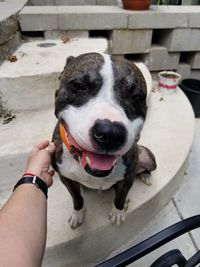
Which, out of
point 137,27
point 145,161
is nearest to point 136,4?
point 137,27

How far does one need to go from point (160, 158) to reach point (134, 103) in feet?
3.51

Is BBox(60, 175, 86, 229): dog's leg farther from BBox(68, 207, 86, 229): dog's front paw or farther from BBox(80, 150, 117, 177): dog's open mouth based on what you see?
BBox(80, 150, 117, 177): dog's open mouth

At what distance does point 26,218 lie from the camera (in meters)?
0.91

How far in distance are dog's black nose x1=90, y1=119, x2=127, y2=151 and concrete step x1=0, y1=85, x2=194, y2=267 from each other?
820 mm

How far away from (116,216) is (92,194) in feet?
0.76

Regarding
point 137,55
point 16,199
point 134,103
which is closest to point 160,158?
point 134,103

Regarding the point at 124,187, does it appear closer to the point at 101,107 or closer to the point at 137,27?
the point at 101,107

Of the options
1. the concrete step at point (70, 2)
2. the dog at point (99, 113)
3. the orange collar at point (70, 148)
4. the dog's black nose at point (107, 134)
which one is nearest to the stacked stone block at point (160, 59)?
the concrete step at point (70, 2)

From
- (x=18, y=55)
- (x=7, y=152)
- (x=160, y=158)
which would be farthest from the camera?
(x=18, y=55)

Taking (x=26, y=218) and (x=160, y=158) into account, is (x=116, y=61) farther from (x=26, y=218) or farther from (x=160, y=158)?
(x=160, y=158)

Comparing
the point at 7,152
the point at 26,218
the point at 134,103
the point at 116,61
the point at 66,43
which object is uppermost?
the point at 116,61

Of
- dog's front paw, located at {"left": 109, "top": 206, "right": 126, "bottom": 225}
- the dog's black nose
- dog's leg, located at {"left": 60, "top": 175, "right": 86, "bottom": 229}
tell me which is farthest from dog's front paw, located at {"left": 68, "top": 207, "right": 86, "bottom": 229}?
the dog's black nose

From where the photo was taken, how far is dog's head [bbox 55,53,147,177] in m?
0.96

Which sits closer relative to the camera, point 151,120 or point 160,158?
point 160,158
